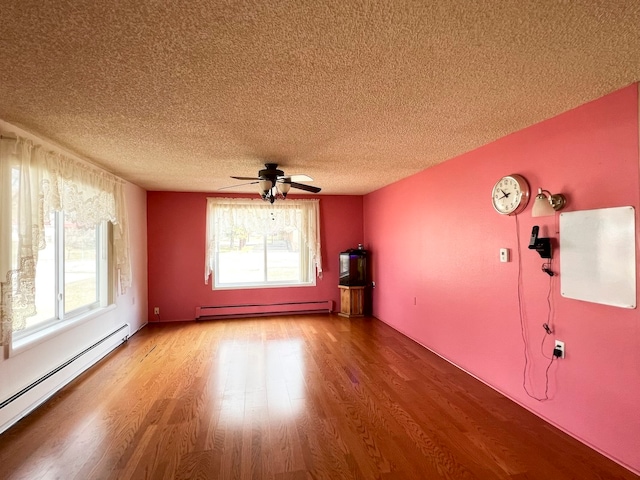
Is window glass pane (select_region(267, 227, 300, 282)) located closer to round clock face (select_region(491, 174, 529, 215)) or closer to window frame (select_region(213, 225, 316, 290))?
window frame (select_region(213, 225, 316, 290))

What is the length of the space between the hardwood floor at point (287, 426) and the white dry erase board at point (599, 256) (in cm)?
103

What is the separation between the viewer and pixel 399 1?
1.19 meters

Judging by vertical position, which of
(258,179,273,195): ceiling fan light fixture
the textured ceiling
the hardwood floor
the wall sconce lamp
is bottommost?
the hardwood floor

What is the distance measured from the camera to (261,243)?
5.98 metres

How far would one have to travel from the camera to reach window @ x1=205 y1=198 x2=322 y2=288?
5.69m

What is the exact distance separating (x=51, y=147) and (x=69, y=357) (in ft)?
6.59

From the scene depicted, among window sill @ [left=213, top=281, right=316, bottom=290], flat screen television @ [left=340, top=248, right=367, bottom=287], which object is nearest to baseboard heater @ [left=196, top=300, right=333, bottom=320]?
window sill @ [left=213, top=281, right=316, bottom=290]

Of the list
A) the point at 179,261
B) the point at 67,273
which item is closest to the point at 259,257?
the point at 179,261

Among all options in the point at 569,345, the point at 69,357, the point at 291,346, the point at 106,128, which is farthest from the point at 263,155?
the point at 569,345

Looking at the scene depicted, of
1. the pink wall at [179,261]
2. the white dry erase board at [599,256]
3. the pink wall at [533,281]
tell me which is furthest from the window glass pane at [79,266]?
the white dry erase board at [599,256]

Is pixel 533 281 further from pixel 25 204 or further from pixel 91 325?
pixel 91 325

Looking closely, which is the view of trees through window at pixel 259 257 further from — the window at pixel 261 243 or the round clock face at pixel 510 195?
the round clock face at pixel 510 195

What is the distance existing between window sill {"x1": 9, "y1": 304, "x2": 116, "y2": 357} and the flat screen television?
147 inches

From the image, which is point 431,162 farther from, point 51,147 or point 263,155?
point 51,147
